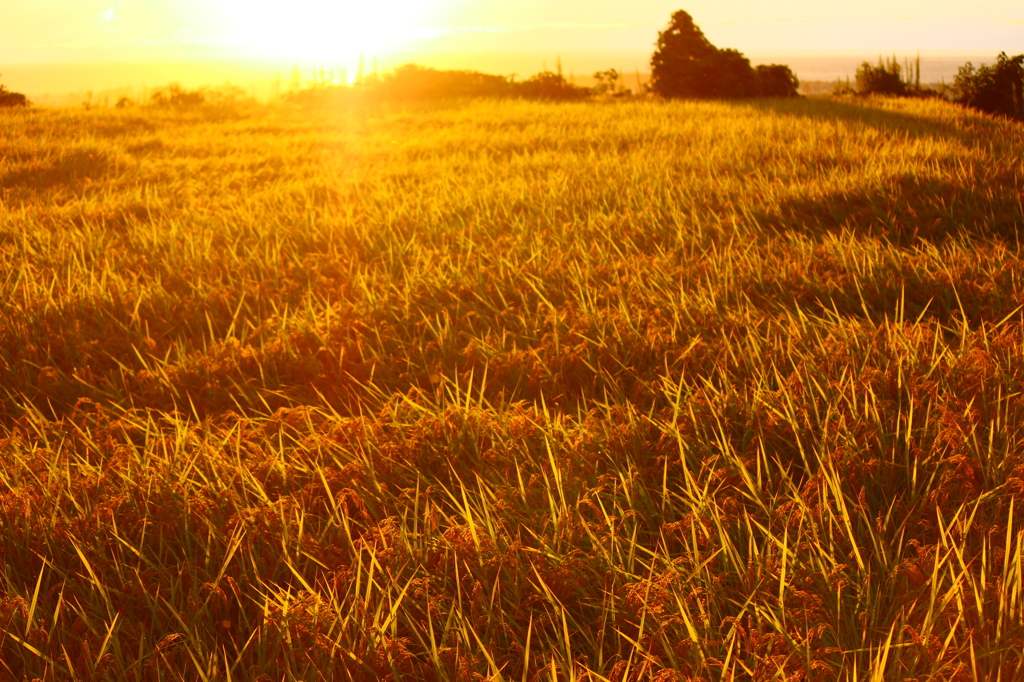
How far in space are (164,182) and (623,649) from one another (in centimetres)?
605

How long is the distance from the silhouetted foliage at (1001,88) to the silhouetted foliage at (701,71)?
11.9 ft

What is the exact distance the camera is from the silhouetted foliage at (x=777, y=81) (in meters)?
14.2

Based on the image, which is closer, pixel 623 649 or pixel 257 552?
pixel 623 649

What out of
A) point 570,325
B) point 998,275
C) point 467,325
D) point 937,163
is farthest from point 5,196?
point 937,163

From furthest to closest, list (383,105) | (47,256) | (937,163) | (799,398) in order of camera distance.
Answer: (383,105) < (937,163) < (47,256) < (799,398)

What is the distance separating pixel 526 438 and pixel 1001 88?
12.6 meters

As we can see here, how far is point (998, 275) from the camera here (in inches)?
112

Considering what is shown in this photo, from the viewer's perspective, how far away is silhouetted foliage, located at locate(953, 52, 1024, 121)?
10.9 m

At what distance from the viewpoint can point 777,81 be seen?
14.5 meters

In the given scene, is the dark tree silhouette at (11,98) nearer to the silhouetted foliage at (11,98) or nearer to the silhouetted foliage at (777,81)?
the silhouetted foliage at (11,98)

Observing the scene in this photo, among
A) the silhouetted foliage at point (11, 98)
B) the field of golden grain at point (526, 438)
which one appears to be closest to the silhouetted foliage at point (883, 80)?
the field of golden grain at point (526, 438)

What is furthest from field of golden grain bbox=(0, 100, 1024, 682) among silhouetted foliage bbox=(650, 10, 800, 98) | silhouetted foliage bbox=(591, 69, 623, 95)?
silhouetted foliage bbox=(591, 69, 623, 95)

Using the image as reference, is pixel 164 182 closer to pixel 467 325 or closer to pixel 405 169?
pixel 405 169

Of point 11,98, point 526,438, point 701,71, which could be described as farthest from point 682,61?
point 526,438
